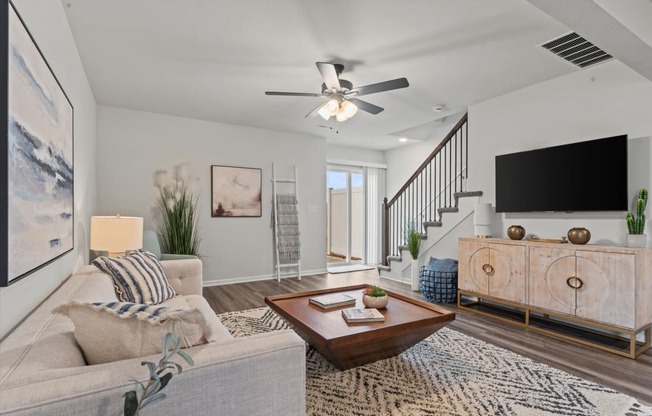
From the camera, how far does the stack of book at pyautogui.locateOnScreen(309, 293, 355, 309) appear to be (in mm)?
2441

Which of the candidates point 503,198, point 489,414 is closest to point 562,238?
point 503,198

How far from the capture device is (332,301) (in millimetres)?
2500

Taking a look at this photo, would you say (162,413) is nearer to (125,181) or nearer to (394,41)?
(394,41)

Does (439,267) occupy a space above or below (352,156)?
below

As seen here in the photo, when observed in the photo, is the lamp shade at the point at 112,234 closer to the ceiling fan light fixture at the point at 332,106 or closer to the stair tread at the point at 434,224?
the ceiling fan light fixture at the point at 332,106

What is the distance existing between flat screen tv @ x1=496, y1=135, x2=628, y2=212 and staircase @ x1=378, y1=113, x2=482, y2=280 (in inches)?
20.2

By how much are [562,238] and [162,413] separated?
3544 millimetres

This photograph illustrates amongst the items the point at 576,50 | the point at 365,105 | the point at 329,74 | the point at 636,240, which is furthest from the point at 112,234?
the point at 636,240

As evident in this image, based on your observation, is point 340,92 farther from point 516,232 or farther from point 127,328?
point 127,328

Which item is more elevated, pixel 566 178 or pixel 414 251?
pixel 566 178

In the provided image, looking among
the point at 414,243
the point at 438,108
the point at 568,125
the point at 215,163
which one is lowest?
the point at 414,243

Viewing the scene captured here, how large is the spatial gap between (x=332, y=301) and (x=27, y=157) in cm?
193

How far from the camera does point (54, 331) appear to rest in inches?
44.9

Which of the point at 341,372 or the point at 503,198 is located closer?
the point at 341,372
